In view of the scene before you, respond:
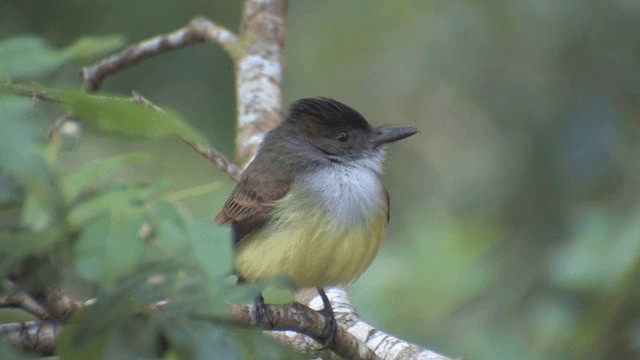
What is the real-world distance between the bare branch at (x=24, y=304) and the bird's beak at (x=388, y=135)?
2883mm

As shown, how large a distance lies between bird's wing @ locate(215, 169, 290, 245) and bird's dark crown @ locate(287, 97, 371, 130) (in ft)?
1.94

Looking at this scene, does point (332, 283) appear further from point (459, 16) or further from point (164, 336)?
point (459, 16)

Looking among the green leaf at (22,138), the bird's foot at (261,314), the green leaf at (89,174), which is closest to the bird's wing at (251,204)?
the bird's foot at (261,314)

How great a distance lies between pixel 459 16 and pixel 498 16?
1.07 feet

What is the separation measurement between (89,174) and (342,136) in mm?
3132

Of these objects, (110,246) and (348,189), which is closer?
(110,246)

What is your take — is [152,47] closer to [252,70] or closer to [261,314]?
[252,70]

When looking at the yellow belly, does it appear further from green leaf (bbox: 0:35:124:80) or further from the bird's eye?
green leaf (bbox: 0:35:124:80)

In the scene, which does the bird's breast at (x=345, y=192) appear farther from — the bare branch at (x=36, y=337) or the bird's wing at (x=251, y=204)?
the bare branch at (x=36, y=337)

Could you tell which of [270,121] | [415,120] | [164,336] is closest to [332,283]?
[270,121]

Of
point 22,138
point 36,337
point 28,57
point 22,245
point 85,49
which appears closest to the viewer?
point 22,138

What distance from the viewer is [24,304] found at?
2.66 meters

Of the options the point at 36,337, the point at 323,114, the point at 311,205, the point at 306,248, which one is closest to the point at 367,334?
the point at 306,248

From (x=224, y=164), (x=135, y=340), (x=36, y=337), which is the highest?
(x=135, y=340)
